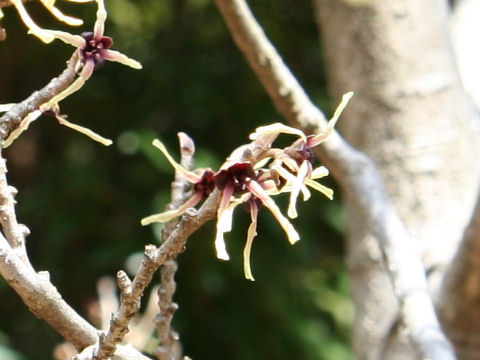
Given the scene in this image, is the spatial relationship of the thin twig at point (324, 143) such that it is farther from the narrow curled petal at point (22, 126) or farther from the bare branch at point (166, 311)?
the narrow curled petal at point (22, 126)

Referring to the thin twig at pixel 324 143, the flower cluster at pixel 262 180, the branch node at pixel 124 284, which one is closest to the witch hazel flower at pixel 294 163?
the flower cluster at pixel 262 180

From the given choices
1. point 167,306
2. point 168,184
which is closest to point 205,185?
point 167,306

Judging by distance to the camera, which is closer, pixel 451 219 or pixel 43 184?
pixel 451 219

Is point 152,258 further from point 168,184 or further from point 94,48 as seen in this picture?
point 168,184

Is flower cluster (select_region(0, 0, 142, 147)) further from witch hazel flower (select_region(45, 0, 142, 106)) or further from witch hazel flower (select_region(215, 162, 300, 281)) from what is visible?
witch hazel flower (select_region(215, 162, 300, 281))

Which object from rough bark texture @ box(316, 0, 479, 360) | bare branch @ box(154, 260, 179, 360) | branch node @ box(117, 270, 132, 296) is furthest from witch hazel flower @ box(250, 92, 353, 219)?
rough bark texture @ box(316, 0, 479, 360)

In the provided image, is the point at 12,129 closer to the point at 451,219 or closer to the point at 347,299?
the point at 451,219

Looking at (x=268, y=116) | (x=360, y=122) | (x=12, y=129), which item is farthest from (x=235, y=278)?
(x=12, y=129)
